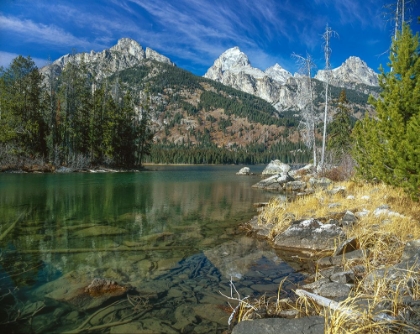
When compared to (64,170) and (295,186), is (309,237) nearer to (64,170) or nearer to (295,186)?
(295,186)

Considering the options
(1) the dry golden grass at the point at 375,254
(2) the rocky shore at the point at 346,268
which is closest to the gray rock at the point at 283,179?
(1) the dry golden grass at the point at 375,254

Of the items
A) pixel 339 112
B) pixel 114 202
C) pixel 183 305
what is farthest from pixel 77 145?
pixel 183 305

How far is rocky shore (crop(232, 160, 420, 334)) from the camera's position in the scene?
3570 mm

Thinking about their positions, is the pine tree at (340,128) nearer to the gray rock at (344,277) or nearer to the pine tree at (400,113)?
the pine tree at (400,113)

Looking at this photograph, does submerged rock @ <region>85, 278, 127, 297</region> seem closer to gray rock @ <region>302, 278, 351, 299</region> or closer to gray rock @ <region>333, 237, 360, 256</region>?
gray rock @ <region>302, 278, 351, 299</region>

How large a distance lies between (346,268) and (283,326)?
3451 mm

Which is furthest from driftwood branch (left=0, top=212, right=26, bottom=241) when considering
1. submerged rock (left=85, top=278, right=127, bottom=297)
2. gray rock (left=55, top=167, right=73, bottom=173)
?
gray rock (left=55, top=167, right=73, bottom=173)

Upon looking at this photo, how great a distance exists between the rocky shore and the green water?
0.92 m

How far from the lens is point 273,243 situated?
9.58 meters

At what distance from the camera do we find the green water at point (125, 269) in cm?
470

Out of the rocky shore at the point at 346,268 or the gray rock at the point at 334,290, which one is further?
the gray rock at the point at 334,290

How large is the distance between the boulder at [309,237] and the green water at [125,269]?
2.46ft

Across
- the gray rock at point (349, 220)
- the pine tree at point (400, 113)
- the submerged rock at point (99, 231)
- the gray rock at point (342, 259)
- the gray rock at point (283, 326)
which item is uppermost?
the pine tree at point (400, 113)

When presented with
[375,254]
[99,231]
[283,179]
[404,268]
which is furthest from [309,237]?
[283,179]
